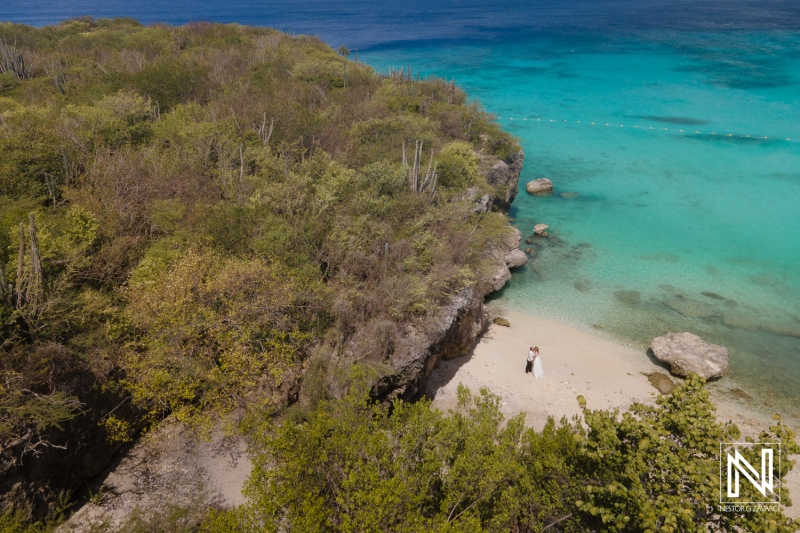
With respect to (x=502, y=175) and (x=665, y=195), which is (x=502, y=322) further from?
(x=665, y=195)

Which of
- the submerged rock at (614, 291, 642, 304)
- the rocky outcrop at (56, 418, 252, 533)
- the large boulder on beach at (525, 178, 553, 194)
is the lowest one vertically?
the submerged rock at (614, 291, 642, 304)

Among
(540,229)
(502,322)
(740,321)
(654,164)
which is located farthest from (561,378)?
(654,164)

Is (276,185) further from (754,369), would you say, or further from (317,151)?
(754,369)

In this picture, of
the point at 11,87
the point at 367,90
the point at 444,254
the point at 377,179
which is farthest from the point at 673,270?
the point at 11,87

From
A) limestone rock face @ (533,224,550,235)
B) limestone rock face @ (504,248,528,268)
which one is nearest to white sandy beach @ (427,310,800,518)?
limestone rock face @ (504,248,528,268)

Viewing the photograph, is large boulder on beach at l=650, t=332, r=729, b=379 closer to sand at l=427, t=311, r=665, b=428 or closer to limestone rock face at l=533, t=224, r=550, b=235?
sand at l=427, t=311, r=665, b=428

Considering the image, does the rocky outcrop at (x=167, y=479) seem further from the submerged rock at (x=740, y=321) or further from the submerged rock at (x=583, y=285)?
the submerged rock at (x=740, y=321)
